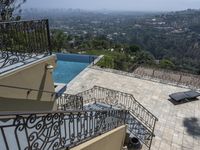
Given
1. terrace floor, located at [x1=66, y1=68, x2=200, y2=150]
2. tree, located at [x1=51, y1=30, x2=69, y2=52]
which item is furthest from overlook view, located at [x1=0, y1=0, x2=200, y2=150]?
tree, located at [x1=51, y1=30, x2=69, y2=52]

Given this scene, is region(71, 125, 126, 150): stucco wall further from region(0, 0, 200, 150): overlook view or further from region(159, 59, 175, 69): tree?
region(159, 59, 175, 69): tree

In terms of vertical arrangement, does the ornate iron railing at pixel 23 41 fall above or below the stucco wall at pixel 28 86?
above

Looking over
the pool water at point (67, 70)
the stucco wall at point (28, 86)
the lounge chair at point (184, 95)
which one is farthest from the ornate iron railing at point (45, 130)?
the pool water at point (67, 70)

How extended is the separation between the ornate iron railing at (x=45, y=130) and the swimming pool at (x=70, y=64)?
13.6m

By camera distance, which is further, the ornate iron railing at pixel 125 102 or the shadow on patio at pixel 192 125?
the ornate iron railing at pixel 125 102

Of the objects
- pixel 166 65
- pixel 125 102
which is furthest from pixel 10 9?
pixel 166 65

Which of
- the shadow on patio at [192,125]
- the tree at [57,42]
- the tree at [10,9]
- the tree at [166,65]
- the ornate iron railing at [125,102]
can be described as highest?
the tree at [10,9]

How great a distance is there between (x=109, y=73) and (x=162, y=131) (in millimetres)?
7353

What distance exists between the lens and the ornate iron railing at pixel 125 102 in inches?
→ 382

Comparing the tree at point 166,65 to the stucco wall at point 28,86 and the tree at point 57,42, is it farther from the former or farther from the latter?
the stucco wall at point 28,86

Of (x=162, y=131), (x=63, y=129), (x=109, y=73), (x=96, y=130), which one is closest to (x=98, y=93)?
(x=109, y=73)

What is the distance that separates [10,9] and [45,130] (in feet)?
41.3

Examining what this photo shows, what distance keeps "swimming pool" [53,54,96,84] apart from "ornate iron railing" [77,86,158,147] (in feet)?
19.4

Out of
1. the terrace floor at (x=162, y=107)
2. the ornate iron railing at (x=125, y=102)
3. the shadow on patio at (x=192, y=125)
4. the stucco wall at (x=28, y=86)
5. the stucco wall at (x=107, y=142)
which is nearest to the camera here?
the stucco wall at (x=107, y=142)
